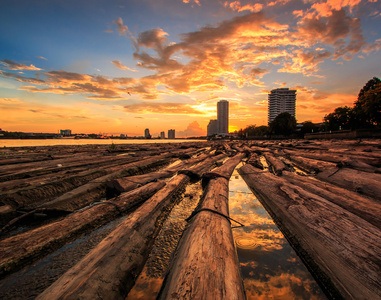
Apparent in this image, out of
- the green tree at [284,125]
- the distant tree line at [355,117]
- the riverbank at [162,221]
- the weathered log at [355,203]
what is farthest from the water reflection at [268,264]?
the green tree at [284,125]

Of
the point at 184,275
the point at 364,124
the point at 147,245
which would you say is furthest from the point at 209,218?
the point at 364,124

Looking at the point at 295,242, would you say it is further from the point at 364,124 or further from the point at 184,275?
the point at 364,124

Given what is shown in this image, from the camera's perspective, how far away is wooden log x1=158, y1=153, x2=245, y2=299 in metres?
1.50

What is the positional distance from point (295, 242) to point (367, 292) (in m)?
1.16

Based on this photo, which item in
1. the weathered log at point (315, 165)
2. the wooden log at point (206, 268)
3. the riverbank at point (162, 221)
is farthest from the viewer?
the weathered log at point (315, 165)

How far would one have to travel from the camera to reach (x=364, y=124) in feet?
157

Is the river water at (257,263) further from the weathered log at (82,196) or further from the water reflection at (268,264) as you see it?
the weathered log at (82,196)

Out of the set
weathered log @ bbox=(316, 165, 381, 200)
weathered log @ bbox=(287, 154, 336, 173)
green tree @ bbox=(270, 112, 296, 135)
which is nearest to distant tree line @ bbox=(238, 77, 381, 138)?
green tree @ bbox=(270, 112, 296, 135)

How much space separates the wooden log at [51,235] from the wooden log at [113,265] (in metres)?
0.84

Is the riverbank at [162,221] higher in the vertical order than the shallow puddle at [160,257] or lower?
higher

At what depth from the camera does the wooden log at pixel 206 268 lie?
1.50 meters

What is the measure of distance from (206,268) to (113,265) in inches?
→ 38.3

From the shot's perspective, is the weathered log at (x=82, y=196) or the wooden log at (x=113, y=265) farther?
the weathered log at (x=82, y=196)

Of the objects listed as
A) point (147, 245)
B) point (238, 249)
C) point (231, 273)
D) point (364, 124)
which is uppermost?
point (364, 124)
